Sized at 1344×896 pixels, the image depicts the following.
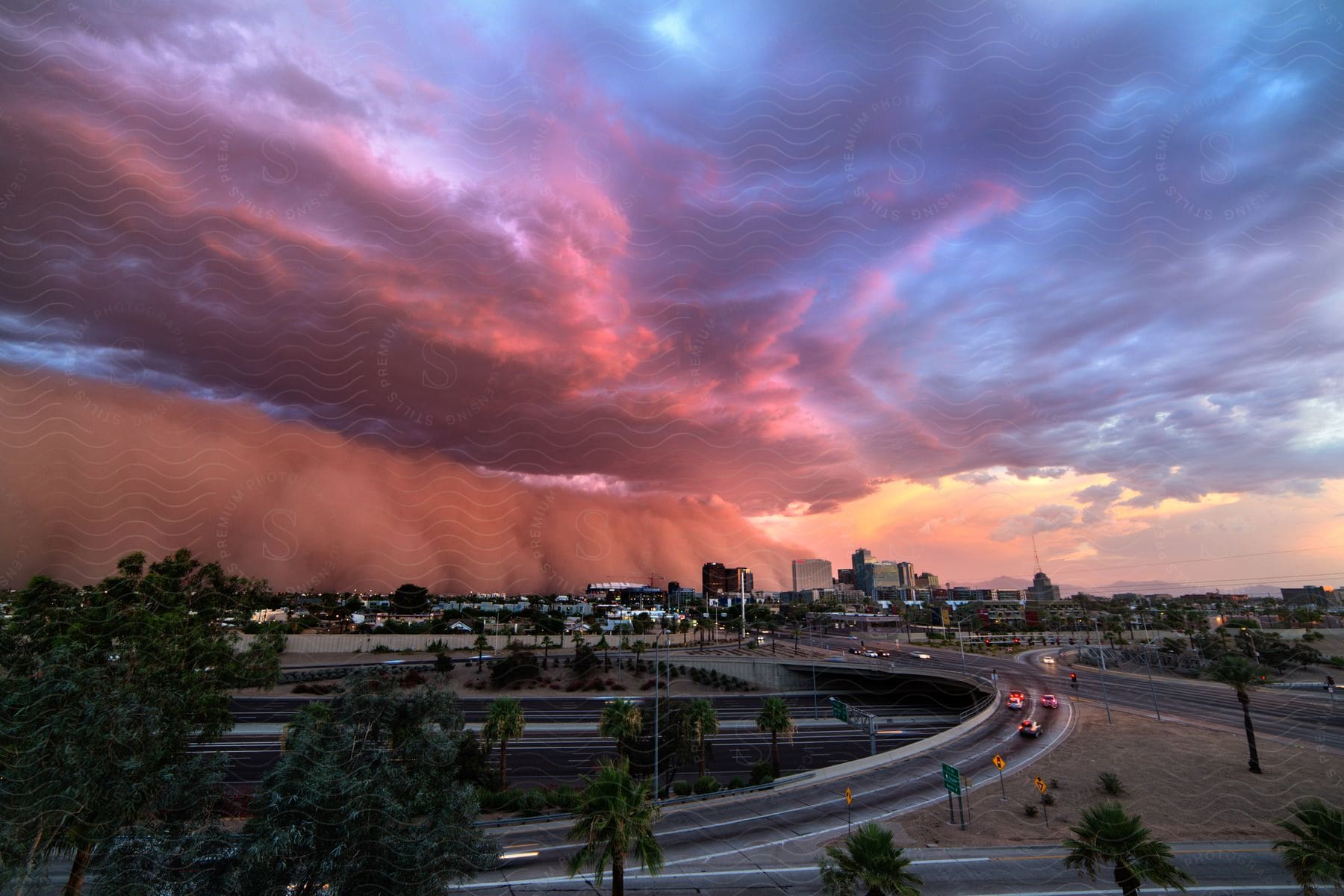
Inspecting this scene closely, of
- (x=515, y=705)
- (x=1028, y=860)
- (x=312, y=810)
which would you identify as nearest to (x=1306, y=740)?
(x=1028, y=860)

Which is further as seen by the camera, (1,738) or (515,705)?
(515,705)

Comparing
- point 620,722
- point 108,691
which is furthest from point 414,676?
point 108,691

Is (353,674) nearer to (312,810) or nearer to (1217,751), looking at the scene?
(312,810)

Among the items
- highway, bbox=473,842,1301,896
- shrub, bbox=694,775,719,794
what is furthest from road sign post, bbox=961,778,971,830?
shrub, bbox=694,775,719,794

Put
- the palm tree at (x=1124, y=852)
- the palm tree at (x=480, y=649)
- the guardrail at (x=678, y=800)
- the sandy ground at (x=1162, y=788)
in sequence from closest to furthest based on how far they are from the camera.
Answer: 1. the palm tree at (x=1124, y=852)
2. the sandy ground at (x=1162, y=788)
3. the guardrail at (x=678, y=800)
4. the palm tree at (x=480, y=649)

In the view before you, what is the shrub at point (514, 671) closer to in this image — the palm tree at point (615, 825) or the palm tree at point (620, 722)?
the palm tree at point (620, 722)

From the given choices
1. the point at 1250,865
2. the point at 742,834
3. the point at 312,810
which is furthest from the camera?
the point at 742,834

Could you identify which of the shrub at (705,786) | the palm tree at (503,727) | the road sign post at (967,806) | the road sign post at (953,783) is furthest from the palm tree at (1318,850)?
the palm tree at (503,727)

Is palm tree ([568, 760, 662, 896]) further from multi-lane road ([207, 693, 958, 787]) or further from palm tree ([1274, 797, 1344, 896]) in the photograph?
multi-lane road ([207, 693, 958, 787])
